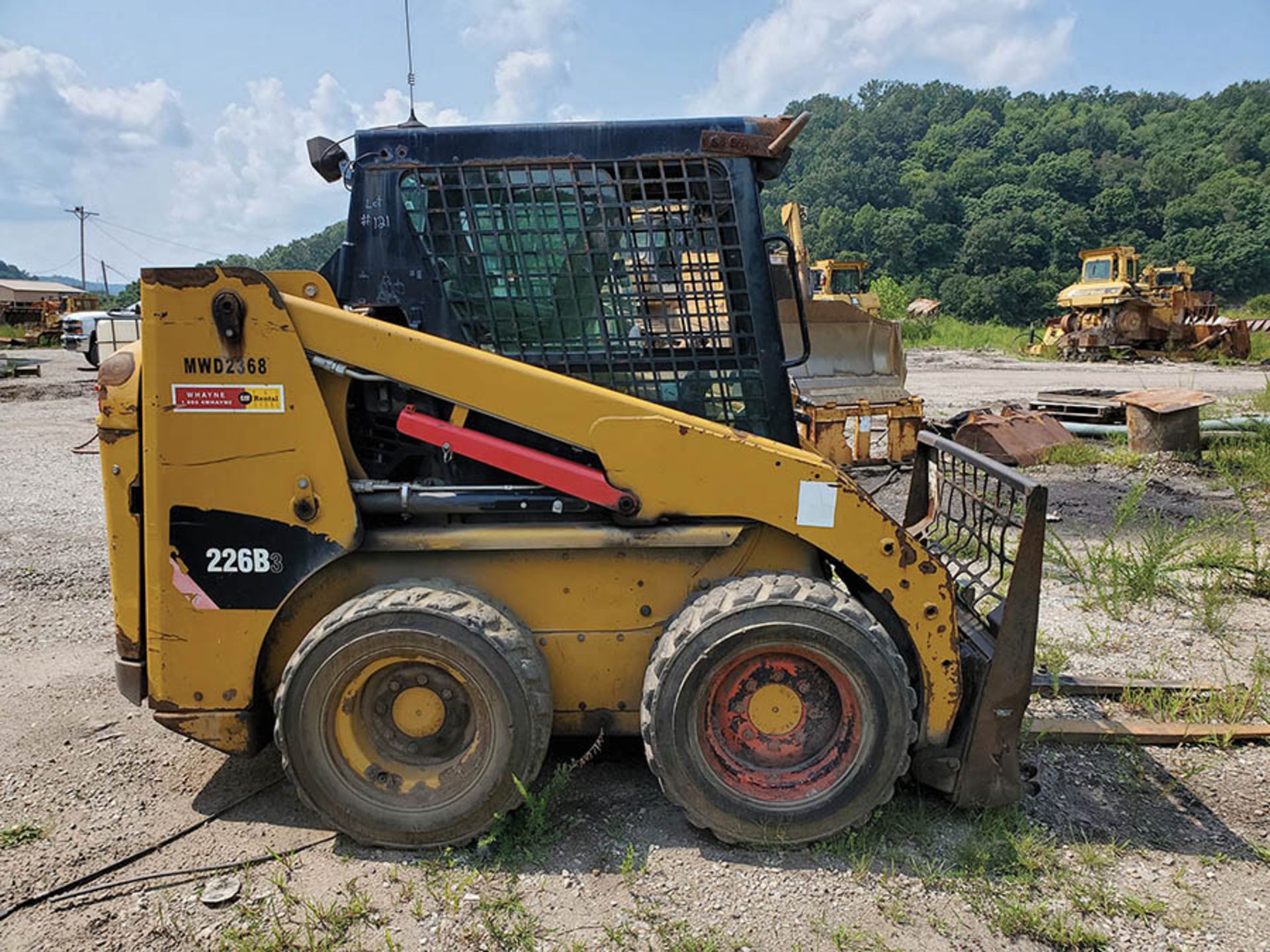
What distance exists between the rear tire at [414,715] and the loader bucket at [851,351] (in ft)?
24.9

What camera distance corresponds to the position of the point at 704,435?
2.90 metres

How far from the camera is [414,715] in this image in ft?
9.86

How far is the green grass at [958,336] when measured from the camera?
3256cm

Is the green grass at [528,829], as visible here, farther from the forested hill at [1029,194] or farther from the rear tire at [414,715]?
the forested hill at [1029,194]

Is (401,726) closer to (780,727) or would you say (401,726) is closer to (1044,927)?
(780,727)

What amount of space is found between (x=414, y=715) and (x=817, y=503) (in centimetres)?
156

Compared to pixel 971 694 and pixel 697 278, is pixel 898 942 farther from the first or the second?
pixel 697 278

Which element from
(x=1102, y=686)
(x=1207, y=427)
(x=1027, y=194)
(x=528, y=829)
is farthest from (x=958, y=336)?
(x=1027, y=194)

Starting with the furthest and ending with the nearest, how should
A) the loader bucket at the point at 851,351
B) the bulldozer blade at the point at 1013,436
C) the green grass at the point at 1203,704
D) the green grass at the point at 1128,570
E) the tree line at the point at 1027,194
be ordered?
the tree line at the point at 1027,194 < the loader bucket at the point at 851,351 < the bulldozer blade at the point at 1013,436 < the green grass at the point at 1128,570 < the green grass at the point at 1203,704

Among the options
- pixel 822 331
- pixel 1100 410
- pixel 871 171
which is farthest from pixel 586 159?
pixel 871 171

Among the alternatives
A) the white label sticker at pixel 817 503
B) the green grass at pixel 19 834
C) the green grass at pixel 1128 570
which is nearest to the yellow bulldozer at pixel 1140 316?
the green grass at pixel 1128 570

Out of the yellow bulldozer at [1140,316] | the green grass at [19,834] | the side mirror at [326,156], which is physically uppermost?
the yellow bulldozer at [1140,316]

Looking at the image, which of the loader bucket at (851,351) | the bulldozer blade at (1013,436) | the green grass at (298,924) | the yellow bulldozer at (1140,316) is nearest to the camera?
the green grass at (298,924)

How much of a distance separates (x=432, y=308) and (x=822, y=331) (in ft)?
25.8
